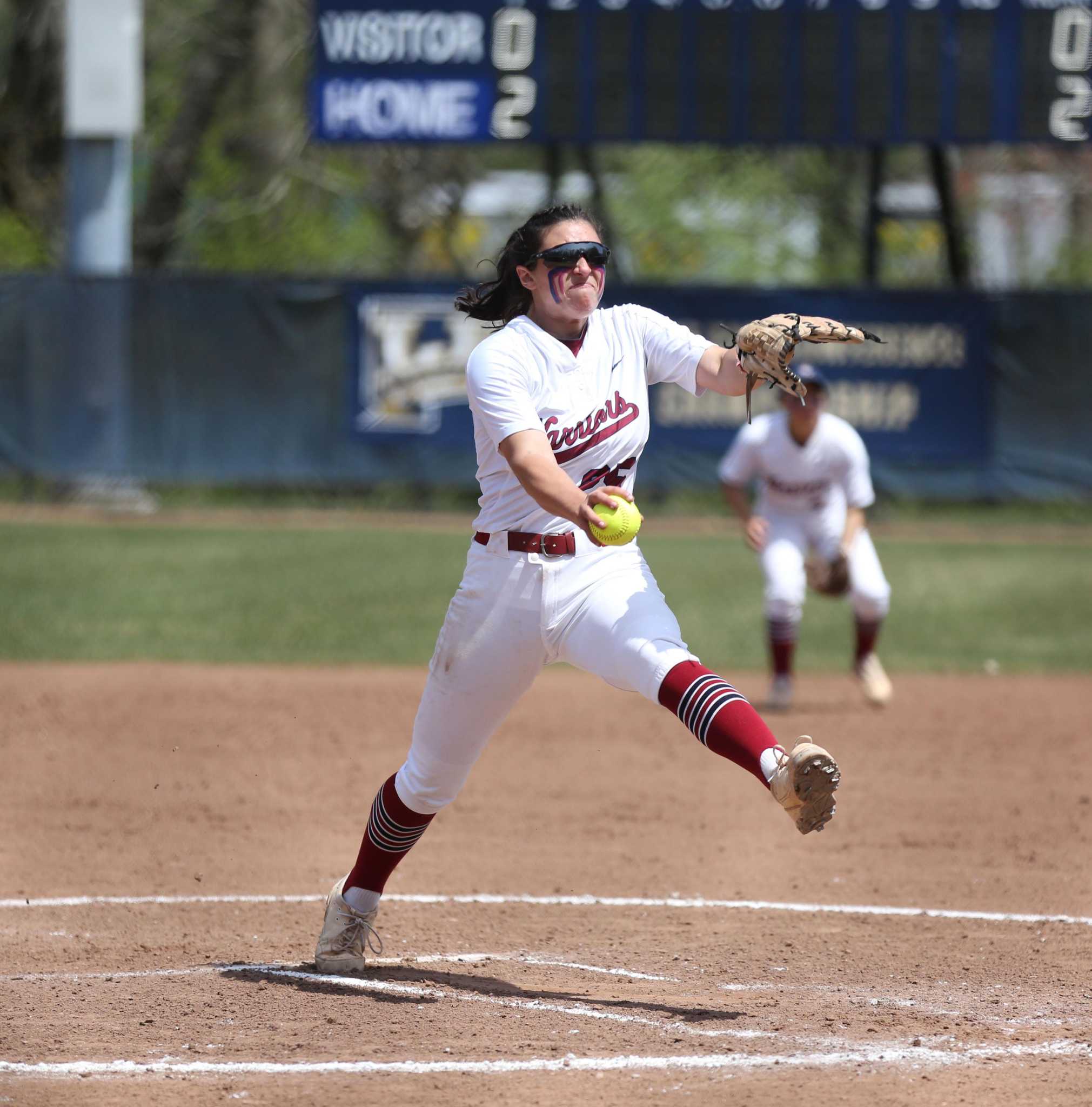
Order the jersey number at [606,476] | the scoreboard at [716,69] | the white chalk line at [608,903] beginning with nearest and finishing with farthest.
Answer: the jersey number at [606,476] → the white chalk line at [608,903] → the scoreboard at [716,69]

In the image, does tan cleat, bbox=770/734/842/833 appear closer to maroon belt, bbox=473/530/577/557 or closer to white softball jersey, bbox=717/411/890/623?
maroon belt, bbox=473/530/577/557

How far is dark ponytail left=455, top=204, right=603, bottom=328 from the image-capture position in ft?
14.2

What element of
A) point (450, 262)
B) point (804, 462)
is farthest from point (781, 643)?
point (450, 262)

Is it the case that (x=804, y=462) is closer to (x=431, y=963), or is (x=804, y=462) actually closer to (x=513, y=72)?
(x=431, y=963)

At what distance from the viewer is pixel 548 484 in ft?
12.9

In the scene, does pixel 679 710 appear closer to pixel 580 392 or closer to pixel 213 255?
pixel 580 392

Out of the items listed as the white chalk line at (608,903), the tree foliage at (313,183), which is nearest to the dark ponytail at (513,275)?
the white chalk line at (608,903)

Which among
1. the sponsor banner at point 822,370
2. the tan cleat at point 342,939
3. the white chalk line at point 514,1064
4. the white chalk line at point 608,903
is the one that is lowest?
the sponsor banner at point 822,370

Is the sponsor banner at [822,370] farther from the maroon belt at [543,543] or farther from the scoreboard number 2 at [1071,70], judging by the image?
the maroon belt at [543,543]

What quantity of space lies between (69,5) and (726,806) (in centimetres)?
1300

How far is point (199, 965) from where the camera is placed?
4598mm

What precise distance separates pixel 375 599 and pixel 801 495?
437 centimetres

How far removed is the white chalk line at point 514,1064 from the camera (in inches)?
145

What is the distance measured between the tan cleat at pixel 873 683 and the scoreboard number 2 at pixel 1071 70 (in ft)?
24.6
